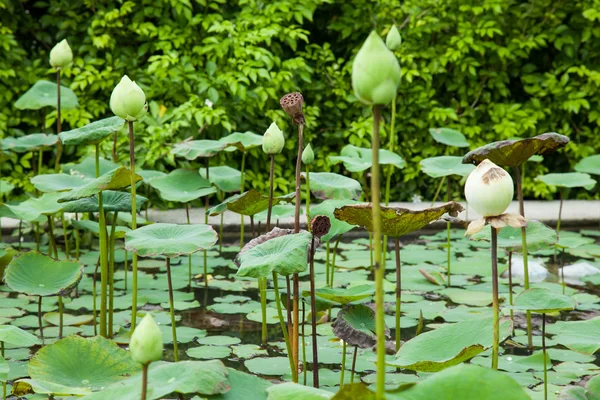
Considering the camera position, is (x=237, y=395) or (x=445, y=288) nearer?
(x=237, y=395)

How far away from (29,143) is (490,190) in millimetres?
2666

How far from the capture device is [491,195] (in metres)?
1.46

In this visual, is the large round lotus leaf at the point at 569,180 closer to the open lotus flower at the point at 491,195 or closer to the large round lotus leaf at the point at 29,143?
the large round lotus leaf at the point at 29,143

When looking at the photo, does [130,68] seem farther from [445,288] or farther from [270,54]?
[445,288]

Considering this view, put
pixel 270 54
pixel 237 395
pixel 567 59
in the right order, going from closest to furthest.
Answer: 1. pixel 237 395
2. pixel 270 54
3. pixel 567 59

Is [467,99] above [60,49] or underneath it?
underneath

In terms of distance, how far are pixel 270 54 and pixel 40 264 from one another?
2786 mm

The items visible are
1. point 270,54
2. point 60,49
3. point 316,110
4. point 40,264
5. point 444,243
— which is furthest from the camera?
point 316,110

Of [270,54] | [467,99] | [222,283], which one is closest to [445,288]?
[222,283]

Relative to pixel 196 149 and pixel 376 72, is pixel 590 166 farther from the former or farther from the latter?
pixel 376 72

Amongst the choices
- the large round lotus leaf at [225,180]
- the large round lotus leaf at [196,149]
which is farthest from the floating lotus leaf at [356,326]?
the large round lotus leaf at [225,180]

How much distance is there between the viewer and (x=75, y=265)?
8.61 ft

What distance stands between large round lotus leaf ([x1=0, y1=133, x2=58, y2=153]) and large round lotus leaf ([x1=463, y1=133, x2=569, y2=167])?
207 centimetres

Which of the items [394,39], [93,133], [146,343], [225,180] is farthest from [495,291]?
[225,180]
